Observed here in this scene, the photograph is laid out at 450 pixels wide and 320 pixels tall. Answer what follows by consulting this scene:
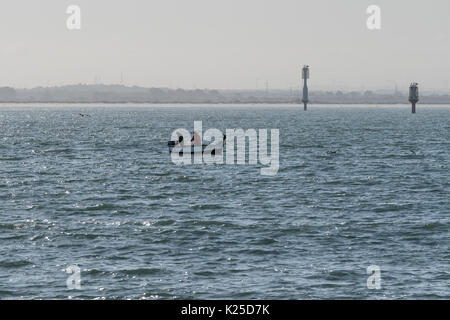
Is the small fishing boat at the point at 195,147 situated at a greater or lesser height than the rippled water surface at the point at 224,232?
greater

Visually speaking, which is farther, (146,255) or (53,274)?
(146,255)

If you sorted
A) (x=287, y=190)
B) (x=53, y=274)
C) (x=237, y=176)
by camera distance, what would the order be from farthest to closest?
(x=237, y=176) < (x=287, y=190) < (x=53, y=274)

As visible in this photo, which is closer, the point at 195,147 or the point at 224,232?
the point at 224,232

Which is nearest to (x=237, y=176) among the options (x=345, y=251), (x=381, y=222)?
(x=381, y=222)

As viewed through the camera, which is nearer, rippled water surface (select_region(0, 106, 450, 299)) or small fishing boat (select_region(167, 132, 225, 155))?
rippled water surface (select_region(0, 106, 450, 299))

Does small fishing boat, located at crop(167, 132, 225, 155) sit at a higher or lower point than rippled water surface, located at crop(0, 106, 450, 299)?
higher

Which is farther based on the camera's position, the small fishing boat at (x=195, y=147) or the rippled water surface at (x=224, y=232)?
the small fishing boat at (x=195, y=147)

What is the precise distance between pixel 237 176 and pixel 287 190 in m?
10.8

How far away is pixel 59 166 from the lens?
72.4 metres

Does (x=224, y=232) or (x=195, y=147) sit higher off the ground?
(x=195, y=147)

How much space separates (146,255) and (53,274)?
450 centimetres
